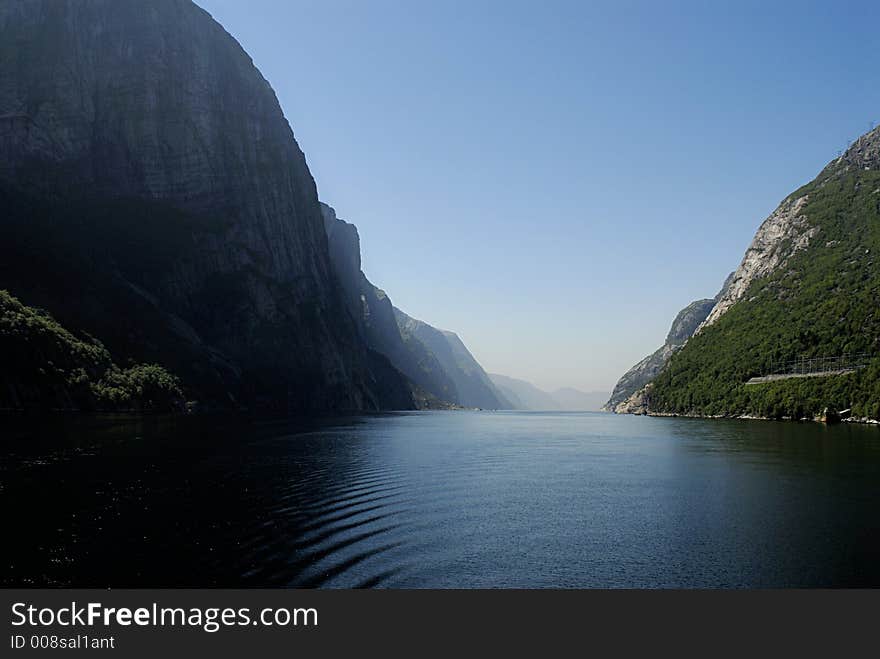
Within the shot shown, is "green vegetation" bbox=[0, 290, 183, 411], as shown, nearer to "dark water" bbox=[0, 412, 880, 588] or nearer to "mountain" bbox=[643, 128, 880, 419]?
"dark water" bbox=[0, 412, 880, 588]

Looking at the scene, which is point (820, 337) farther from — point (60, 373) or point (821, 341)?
point (60, 373)

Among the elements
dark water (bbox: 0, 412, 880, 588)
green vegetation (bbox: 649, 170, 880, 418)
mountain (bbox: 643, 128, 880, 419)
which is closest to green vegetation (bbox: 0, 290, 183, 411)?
dark water (bbox: 0, 412, 880, 588)

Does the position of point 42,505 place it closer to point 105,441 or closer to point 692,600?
point 692,600

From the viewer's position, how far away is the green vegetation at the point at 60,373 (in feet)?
408

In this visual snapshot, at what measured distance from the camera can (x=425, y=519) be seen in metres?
36.9

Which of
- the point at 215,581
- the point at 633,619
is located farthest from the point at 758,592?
the point at 215,581

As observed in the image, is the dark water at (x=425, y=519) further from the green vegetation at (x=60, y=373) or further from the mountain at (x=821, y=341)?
the mountain at (x=821, y=341)

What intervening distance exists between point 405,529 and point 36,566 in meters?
17.0

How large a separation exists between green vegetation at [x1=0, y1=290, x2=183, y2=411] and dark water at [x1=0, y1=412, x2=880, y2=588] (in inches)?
2714

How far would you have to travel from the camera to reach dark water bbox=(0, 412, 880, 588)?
25.9m

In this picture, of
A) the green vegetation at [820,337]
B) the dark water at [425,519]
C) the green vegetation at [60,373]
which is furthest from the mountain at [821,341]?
the green vegetation at [60,373]

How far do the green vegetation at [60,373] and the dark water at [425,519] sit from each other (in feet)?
226

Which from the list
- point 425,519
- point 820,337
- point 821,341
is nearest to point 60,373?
point 425,519

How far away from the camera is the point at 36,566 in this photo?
25.1 m
